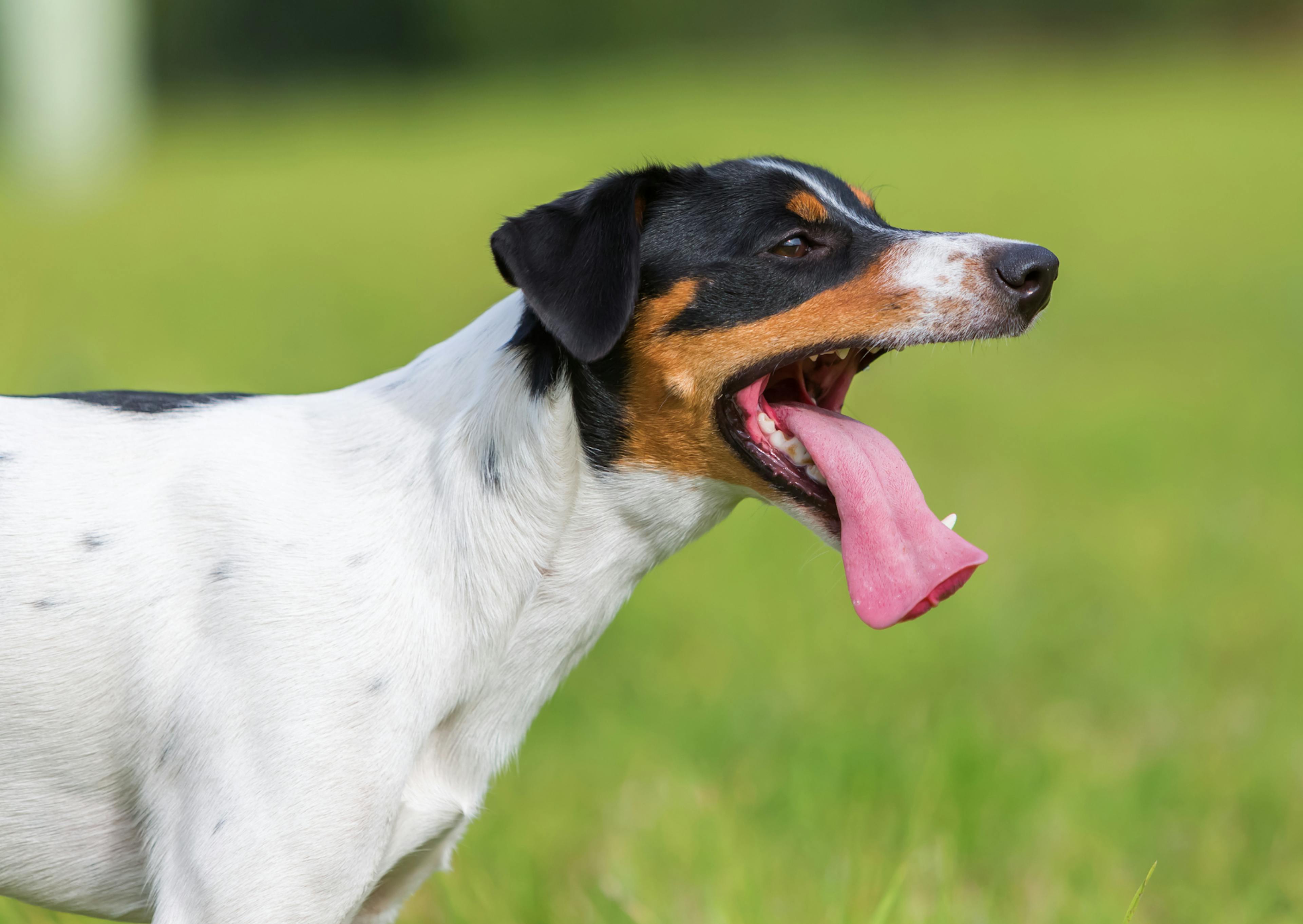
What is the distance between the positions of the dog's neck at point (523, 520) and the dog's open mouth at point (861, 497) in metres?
0.14

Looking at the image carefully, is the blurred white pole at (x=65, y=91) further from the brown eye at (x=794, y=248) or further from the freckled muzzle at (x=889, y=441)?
the freckled muzzle at (x=889, y=441)

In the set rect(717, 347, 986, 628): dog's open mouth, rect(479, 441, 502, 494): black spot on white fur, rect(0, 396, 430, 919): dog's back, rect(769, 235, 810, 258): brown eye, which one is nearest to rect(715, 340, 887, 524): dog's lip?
rect(717, 347, 986, 628): dog's open mouth

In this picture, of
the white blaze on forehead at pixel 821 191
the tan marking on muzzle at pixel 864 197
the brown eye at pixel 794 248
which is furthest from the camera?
the tan marking on muzzle at pixel 864 197

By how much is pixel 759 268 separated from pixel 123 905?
176 cm

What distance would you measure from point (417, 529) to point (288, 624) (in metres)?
0.31

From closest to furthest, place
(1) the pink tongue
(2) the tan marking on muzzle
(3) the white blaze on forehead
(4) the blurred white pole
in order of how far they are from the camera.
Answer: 1. (1) the pink tongue
2. (3) the white blaze on forehead
3. (2) the tan marking on muzzle
4. (4) the blurred white pole

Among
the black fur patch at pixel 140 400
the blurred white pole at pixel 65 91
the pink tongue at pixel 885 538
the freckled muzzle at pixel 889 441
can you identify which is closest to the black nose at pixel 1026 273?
the freckled muzzle at pixel 889 441

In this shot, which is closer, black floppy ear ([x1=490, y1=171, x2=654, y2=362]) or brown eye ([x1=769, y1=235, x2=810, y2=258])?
black floppy ear ([x1=490, y1=171, x2=654, y2=362])

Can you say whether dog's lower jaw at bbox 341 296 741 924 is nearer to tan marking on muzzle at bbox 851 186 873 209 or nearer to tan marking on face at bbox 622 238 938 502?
tan marking on face at bbox 622 238 938 502

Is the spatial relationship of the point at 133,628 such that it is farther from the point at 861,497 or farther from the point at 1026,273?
the point at 1026,273

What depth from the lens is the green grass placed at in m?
3.81

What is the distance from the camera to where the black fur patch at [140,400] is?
273 cm

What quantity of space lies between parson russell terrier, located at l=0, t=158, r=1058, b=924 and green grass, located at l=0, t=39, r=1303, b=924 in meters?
0.50

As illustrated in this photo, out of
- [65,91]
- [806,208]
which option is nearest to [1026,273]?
[806,208]
